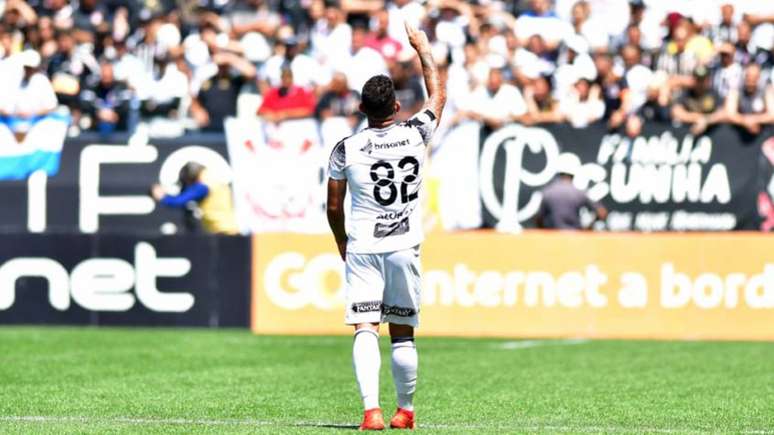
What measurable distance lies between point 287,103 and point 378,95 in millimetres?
13680

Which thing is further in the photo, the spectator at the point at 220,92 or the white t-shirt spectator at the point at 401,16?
the white t-shirt spectator at the point at 401,16

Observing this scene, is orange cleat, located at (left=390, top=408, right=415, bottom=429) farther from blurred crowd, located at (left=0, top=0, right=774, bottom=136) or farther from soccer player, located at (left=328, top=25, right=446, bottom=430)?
blurred crowd, located at (left=0, top=0, right=774, bottom=136)

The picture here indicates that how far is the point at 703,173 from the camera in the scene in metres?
22.5

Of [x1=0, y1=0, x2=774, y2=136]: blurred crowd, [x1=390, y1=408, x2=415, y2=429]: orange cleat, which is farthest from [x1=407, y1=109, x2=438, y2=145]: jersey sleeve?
[x1=0, y1=0, x2=774, y2=136]: blurred crowd

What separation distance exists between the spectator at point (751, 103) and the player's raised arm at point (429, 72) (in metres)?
12.8

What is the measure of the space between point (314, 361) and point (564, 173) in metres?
6.56

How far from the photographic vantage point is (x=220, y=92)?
2439 cm

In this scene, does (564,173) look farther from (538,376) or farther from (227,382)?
(227,382)

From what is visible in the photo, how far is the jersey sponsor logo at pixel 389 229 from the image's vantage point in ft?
33.2

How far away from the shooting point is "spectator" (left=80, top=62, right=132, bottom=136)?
79.3 feet

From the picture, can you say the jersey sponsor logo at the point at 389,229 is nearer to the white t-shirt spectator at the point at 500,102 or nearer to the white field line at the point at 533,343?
the white field line at the point at 533,343

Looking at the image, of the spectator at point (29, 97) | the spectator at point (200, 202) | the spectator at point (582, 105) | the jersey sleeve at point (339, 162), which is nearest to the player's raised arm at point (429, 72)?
the jersey sleeve at point (339, 162)

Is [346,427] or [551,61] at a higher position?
[551,61]

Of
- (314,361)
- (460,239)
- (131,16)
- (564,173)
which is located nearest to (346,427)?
(314,361)
